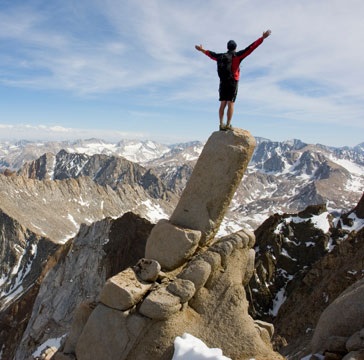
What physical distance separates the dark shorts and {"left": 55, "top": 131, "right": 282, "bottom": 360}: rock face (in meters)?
1.67

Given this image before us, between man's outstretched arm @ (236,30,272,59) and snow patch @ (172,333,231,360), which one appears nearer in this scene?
snow patch @ (172,333,231,360)

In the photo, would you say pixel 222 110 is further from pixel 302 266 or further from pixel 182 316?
pixel 302 266

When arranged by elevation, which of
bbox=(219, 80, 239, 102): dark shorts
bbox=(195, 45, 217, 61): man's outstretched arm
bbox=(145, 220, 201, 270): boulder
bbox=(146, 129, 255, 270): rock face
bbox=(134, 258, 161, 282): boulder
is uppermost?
bbox=(195, 45, 217, 61): man's outstretched arm

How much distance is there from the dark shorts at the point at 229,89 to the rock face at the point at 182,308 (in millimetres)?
1668

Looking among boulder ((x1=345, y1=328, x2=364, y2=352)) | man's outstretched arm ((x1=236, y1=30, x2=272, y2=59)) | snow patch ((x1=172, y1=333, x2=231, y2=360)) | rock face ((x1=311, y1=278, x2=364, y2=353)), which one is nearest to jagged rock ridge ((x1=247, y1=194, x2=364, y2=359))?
rock face ((x1=311, y1=278, x2=364, y2=353))

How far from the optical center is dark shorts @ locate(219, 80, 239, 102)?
1589 centimetres

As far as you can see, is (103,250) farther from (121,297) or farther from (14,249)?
(14,249)

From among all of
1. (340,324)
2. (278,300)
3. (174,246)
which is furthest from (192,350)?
(278,300)

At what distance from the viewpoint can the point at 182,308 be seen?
14391 millimetres

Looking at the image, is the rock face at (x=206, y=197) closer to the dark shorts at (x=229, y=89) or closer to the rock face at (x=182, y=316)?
the rock face at (x=182, y=316)

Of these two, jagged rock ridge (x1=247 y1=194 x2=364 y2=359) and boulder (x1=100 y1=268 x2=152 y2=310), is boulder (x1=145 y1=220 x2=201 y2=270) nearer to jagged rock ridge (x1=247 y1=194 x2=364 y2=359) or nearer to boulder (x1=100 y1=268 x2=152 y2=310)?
boulder (x1=100 y1=268 x2=152 y2=310)

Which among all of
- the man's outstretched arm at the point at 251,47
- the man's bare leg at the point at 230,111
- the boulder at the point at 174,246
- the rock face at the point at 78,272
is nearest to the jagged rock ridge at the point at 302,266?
the rock face at the point at 78,272

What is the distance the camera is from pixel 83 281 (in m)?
78.2

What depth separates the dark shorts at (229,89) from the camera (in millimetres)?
15891
